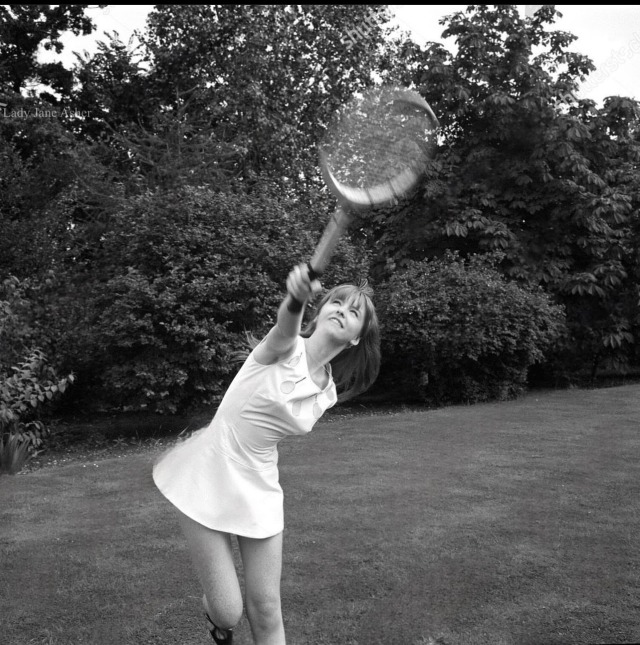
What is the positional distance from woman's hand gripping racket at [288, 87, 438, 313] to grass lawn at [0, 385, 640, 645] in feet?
8.29

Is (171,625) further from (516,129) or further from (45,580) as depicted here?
(516,129)

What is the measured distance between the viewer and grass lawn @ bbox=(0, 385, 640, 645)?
4.37 m

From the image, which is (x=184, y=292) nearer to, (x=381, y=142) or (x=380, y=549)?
(x=380, y=549)

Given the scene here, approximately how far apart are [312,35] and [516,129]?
5.12m

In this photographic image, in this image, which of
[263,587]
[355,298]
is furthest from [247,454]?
[355,298]

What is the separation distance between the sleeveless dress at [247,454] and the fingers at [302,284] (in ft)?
1.71

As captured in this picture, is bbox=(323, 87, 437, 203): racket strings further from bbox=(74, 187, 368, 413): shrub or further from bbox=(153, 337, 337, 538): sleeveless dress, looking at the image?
bbox=(74, 187, 368, 413): shrub

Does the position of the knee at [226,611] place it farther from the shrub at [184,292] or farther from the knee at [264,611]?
the shrub at [184,292]

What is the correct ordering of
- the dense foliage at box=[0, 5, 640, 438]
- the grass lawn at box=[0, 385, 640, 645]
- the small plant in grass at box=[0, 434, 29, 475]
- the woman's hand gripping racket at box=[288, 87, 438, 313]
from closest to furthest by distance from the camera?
1. the woman's hand gripping racket at box=[288, 87, 438, 313]
2. the grass lawn at box=[0, 385, 640, 645]
3. the small plant in grass at box=[0, 434, 29, 475]
4. the dense foliage at box=[0, 5, 640, 438]

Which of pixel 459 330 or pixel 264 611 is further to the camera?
pixel 459 330

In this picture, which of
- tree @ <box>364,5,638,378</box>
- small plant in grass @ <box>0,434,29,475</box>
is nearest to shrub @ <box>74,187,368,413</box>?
small plant in grass @ <box>0,434,29,475</box>

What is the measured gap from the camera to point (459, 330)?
514 inches

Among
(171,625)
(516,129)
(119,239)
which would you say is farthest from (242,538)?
(516,129)

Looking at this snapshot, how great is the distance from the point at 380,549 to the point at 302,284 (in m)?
3.58
